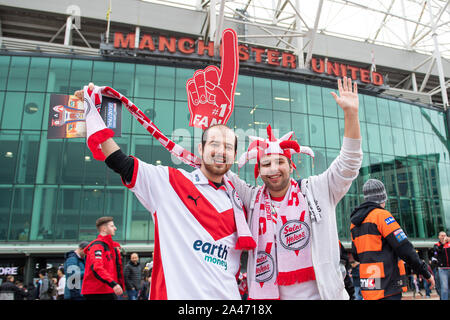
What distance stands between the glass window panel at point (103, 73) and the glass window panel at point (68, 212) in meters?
6.23

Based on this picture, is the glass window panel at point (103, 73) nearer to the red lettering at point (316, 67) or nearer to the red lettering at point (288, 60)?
the red lettering at point (288, 60)

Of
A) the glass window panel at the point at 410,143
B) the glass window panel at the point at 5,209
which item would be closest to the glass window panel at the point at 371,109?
the glass window panel at the point at 410,143

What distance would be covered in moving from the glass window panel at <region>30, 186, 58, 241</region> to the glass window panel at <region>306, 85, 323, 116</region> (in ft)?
51.8

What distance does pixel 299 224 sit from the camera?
2.39 metres

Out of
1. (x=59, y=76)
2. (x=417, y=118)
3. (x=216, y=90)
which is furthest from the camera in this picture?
(x=417, y=118)

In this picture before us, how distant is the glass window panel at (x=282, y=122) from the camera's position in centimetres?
2025

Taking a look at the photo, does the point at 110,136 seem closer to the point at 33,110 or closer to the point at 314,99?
the point at 33,110

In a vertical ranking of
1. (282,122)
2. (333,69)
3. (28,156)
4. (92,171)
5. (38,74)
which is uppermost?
(333,69)

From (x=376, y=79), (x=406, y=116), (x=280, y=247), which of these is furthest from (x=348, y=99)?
(x=406, y=116)

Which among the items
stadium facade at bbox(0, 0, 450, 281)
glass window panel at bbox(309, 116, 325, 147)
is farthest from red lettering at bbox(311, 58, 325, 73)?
glass window panel at bbox(309, 116, 325, 147)

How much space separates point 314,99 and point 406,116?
800 cm

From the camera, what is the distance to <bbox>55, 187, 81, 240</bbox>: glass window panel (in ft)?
54.5

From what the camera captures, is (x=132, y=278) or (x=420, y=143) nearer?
(x=132, y=278)
